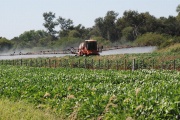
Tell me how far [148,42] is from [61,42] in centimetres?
4190

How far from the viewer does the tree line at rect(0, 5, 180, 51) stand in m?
92.8

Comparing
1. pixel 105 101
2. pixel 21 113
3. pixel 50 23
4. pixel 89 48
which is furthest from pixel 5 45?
pixel 105 101

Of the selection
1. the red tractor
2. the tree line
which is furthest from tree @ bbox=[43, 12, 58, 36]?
the red tractor

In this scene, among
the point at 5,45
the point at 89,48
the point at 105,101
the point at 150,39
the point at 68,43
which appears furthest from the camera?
the point at 5,45

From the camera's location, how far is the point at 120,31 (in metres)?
118

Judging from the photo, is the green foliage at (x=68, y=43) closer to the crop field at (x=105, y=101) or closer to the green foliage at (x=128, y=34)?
the green foliage at (x=128, y=34)

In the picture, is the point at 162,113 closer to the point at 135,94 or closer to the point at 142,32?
the point at 135,94

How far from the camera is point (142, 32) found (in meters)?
105

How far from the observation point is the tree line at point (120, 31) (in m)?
92.8

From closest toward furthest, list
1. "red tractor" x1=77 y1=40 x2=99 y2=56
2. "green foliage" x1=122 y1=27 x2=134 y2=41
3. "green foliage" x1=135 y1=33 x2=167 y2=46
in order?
"red tractor" x1=77 y1=40 x2=99 y2=56
"green foliage" x1=135 y1=33 x2=167 y2=46
"green foliage" x1=122 y1=27 x2=134 y2=41

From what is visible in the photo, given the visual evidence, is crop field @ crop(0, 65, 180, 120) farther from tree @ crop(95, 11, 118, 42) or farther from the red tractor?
tree @ crop(95, 11, 118, 42)

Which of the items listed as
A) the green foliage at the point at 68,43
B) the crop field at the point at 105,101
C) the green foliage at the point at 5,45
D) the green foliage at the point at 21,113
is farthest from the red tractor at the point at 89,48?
the green foliage at the point at 5,45

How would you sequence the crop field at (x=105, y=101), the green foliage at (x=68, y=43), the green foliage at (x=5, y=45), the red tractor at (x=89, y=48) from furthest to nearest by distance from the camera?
the green foliage at (x=5, y=45)
the green foliage at (x=68, y=43)
the red tractor at (x=89, y=48)
the crop field at (x=105, y=101)

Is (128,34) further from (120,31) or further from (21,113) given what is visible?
(21,113)
